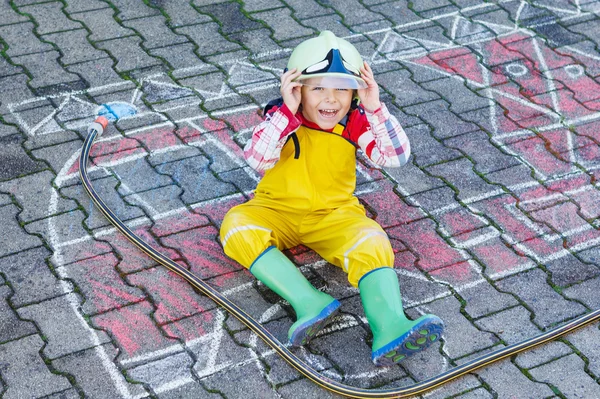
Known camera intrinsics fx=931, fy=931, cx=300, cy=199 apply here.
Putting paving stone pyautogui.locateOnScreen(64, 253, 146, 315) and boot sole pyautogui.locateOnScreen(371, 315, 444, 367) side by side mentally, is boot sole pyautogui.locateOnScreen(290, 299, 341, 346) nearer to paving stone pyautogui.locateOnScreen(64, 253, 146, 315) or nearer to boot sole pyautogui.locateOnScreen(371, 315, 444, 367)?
boot sole pyautogui.locateOnScreen(371, 315, 444, 367)

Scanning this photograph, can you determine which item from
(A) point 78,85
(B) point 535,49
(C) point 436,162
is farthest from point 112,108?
(B) point 535,49

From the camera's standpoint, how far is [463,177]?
5535 mm

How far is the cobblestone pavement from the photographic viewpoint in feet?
14.0

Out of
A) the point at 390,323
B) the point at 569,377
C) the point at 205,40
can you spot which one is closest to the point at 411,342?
the point at 390,323

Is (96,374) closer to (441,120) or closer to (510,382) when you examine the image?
(510,382)

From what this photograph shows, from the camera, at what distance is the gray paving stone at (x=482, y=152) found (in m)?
5.63

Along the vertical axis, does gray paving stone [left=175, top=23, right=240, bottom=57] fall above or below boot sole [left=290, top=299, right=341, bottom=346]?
above

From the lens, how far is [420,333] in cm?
409

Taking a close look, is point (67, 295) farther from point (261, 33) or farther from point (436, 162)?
point (261, 33)

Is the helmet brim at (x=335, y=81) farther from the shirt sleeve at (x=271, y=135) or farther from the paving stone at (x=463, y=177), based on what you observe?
the paving stone at (x=463, y=177)

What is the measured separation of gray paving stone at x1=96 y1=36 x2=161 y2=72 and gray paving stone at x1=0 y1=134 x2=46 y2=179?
1009 millimetres

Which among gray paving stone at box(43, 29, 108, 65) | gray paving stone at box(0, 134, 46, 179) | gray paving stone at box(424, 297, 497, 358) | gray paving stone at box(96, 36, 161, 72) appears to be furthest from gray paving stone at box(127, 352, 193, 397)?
gray paving stone at box(43, 29, 108, 65)

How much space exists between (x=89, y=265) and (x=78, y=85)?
70.6 inches

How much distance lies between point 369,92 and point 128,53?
8.28 feet
